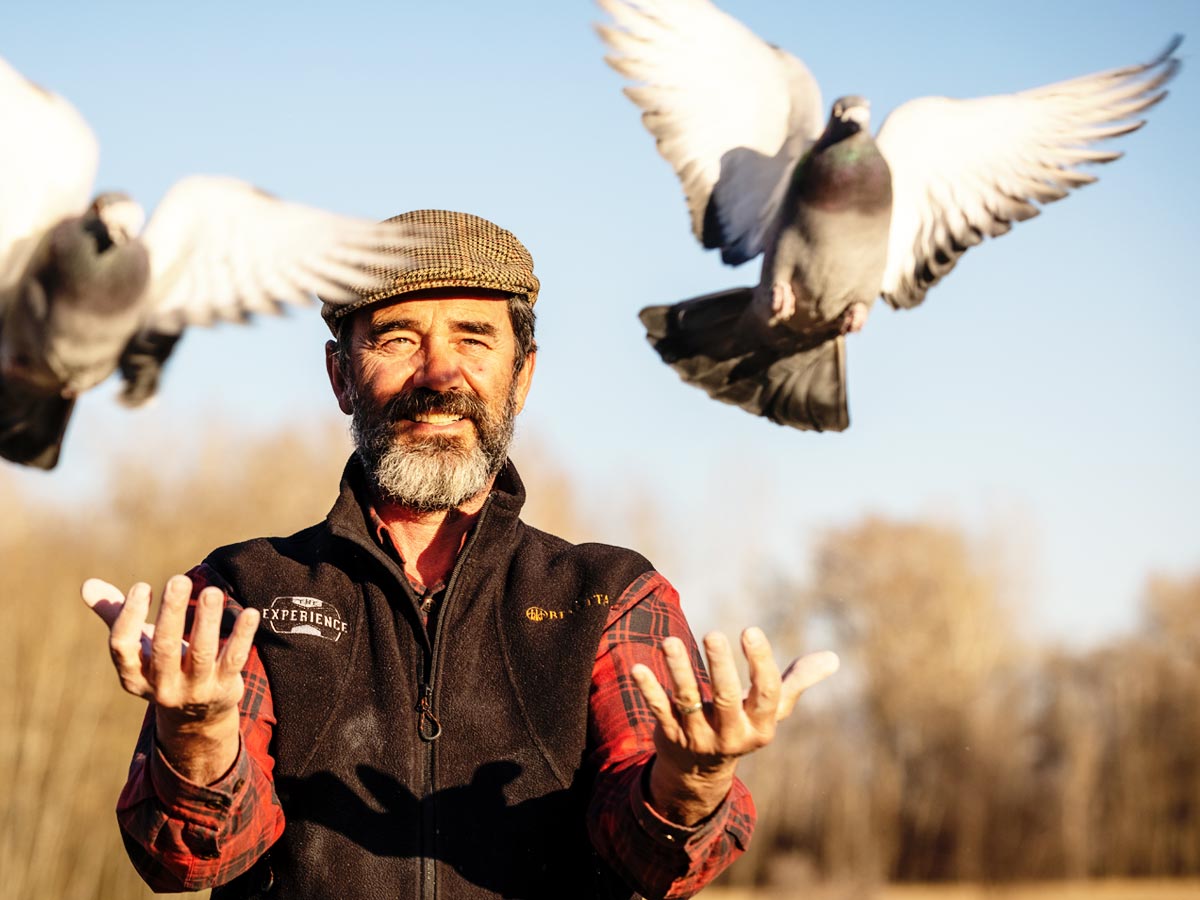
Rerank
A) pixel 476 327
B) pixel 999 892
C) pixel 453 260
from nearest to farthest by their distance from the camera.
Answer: pixel 453 260 → pixel 476 327 → pixel 999 892

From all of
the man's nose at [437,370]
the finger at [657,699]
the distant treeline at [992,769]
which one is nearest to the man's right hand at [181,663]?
the finger at [657,699]

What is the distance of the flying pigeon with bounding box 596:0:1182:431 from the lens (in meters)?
2.56

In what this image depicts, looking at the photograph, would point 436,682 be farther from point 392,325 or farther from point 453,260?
point 453,260

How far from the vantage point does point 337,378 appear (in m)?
4.20

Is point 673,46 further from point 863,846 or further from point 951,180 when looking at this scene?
point 863,846

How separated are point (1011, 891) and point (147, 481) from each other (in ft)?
112

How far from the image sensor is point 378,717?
11.3ft

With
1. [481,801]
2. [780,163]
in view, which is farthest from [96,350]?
[481,801]

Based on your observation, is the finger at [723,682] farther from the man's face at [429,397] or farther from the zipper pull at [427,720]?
the man's face at [429,397]

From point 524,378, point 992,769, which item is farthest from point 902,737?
point 524,378

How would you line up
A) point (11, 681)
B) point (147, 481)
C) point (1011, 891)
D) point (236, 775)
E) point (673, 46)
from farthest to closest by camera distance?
point (1011, 891) < point (11, 681) < point (147, 481) < point (236, 775) < point (673, 46)

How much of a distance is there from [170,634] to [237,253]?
29.9 inches

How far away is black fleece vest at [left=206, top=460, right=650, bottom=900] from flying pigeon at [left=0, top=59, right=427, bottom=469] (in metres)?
1.20

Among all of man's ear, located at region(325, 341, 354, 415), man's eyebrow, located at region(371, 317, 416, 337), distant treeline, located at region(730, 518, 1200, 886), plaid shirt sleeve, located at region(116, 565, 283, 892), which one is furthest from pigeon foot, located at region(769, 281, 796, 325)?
distant treeline, located at region(730, 518, 1200, 886)
